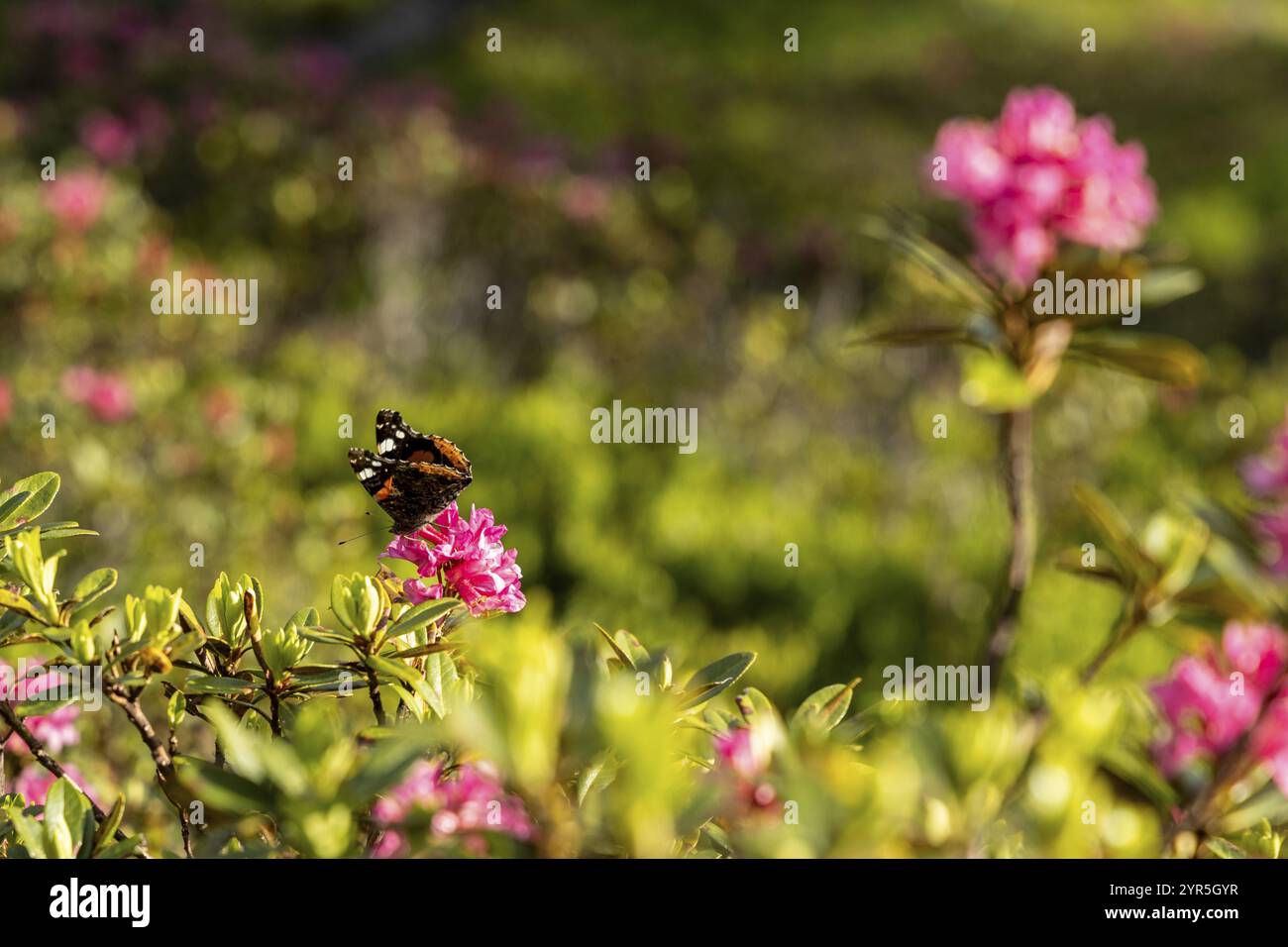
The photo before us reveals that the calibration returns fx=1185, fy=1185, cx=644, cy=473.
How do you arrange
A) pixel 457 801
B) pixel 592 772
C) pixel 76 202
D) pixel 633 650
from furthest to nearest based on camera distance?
pixel 76 202, pixel 457 801, pixel 633 650, pixel 592 772

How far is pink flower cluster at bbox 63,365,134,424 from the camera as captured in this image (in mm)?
3865

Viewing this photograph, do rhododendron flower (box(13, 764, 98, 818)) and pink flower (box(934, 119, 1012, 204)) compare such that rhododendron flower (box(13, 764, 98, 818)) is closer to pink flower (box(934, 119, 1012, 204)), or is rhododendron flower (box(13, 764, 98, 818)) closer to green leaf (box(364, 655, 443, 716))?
green leaf (box(364, 655, 443, 716))

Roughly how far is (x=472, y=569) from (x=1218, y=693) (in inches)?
31.7

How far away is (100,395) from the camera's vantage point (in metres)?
3.88

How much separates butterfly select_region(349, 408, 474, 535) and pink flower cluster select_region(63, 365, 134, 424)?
2.66 metres

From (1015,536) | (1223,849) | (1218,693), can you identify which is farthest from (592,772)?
(1015,536)

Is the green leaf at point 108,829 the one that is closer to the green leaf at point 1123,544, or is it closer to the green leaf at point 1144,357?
the green leaf at point 1123,544

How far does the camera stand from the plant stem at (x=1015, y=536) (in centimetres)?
159

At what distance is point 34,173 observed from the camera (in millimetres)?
6684

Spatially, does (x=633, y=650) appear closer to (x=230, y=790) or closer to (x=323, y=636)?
(x=323, y=636)

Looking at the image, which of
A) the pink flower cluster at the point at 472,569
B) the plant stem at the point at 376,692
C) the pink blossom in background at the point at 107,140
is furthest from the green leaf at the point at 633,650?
the pink blossom in background at the point at 107,140

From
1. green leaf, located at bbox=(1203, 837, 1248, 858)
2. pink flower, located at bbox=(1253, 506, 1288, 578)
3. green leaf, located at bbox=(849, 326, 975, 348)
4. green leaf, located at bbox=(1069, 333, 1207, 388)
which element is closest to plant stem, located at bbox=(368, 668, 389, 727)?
green leaf, located at bbox=(1203, 837, 1248, 858)

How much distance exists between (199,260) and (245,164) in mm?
1359
